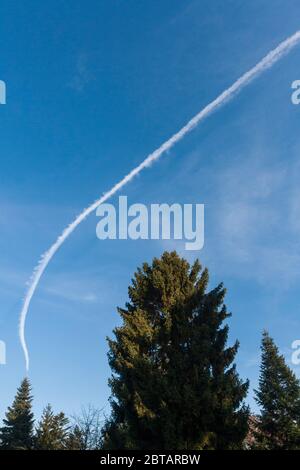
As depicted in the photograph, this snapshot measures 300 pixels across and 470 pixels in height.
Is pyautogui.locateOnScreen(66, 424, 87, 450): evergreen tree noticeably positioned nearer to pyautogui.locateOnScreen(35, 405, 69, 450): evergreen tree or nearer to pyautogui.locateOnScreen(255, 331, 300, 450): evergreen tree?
pyautogui.locateOnScreen(35, 405, 69, 450): evergreen tree

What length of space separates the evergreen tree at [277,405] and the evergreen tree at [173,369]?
977 centimetres

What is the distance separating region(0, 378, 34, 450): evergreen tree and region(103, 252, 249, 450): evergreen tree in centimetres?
2489

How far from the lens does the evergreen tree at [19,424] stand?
39500 mm

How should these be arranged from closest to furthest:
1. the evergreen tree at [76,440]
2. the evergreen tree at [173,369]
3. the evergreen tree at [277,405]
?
the evergreen tree at [173,369], the evergreen tree at [277,405], the evergreen tree at [76,440]

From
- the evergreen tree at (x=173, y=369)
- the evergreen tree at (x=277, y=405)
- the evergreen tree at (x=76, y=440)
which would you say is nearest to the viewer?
the evergreen tree at (x=173, y=369)

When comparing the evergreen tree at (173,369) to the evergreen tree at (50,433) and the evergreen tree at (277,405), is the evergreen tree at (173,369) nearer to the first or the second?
the evergreen tree at (277,405)

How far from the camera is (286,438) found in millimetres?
25906

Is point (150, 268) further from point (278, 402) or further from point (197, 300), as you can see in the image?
point (278, 402)

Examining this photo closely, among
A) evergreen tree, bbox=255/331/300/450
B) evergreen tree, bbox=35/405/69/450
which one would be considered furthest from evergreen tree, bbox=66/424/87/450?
evergreen tree, bbox=255/331/300/450

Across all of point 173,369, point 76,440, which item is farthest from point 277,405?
point 76,440

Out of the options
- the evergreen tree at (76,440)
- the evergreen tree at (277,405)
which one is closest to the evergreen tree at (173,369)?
the evergreen tree at (277,405)

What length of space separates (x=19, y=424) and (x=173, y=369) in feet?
101

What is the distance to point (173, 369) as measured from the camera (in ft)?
58.5

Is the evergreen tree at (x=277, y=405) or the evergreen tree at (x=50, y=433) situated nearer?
the evergreen tree at (x=277, y=405)
